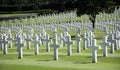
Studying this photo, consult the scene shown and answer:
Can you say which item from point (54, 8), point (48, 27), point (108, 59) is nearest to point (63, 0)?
point (54, 8)

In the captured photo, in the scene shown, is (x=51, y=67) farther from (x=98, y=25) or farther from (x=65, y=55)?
(x=98, y=25)

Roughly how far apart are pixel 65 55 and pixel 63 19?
27.5 meters

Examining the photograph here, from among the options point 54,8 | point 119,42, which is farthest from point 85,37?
point 54,8

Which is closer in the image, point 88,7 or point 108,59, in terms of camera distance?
point 108,59

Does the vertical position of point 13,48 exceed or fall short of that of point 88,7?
it falls short

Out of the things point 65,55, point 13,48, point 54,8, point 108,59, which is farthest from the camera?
point 54,8

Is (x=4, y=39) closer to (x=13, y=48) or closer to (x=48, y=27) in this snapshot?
(x=13, y=48)

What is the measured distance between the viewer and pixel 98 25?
31.1 meters

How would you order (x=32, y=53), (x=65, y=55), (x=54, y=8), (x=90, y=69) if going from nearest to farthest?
(x=90, y=69)
(x=65, y=55)
(x=32, y=53)
(x=54, y=8)

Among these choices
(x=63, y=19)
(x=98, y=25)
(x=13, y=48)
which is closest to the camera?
(x=13, y=48)

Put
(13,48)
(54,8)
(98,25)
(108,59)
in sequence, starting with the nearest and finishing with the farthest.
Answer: (108,59)
(13,48)
(98,25)
(54,8)

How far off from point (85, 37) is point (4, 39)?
3681 mm

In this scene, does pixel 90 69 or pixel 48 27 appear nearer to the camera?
pixel 90 69

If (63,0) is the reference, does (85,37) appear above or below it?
below
